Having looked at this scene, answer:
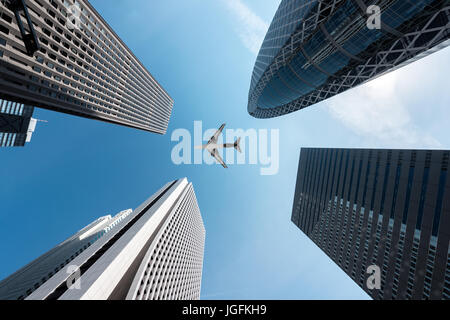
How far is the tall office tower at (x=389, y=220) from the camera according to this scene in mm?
26219

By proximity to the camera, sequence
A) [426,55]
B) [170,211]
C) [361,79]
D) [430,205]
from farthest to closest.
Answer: [170,211] < [361,79] < [426,55] < [430,205]

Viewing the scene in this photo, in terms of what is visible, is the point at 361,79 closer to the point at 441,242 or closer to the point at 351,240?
the point at 441,242

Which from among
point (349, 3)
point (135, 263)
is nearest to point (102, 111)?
point (135, 263)

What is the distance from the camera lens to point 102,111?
56250 mm

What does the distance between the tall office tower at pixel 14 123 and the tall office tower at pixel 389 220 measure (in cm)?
12448

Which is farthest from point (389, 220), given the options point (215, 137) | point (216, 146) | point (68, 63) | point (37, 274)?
point (37, 274)

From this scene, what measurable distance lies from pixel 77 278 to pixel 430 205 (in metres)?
59.1

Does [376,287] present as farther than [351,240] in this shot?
No

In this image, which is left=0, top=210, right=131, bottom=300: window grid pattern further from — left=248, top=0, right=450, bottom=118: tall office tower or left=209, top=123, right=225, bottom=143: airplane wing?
left=248, top=0, right=450, bottom=118: tall office tower

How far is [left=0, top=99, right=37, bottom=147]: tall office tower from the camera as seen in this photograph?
64.4 meters

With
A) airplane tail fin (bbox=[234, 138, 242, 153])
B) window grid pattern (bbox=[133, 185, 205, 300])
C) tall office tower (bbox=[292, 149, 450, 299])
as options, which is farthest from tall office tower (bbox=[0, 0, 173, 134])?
tall office tower (bbox=[292, 149, 450, 299])

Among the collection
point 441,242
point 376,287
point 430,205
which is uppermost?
point 430,205

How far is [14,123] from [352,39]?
120009mm

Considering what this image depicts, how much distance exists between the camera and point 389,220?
3369 cm
